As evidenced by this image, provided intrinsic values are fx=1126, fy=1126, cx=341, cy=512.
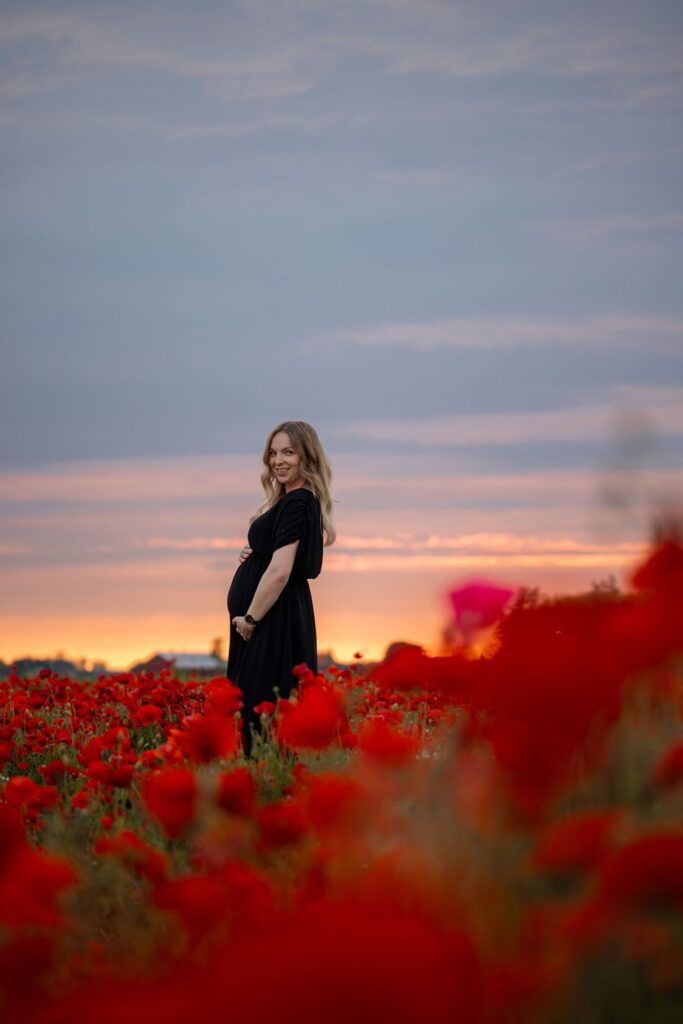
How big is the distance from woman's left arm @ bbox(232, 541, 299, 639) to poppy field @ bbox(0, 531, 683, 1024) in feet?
7.21

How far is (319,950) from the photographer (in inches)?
65.4

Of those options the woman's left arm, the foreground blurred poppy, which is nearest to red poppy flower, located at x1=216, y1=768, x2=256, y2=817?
the foreground blurred poppy

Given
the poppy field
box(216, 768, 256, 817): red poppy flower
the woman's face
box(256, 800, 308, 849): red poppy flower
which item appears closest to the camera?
the poppy field

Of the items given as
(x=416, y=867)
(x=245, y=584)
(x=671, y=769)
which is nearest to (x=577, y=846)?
(x=671, y=769)

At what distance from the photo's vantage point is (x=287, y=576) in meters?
6.77

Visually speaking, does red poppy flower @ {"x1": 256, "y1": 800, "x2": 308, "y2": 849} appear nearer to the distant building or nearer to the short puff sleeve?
the short puff sleeve

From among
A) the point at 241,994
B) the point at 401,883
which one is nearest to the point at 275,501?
the point at 401,883

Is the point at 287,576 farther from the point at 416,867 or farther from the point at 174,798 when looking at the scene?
the point at 416,867

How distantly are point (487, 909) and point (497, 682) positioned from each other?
73 centimetres

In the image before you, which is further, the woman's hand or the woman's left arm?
the woman's hand

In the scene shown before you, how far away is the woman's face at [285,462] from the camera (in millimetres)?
6965

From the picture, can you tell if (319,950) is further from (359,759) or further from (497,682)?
(359,759)

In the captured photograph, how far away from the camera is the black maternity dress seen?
6.84m

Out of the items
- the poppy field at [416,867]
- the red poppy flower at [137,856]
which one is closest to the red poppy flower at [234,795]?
the poppy field at [416,867]
